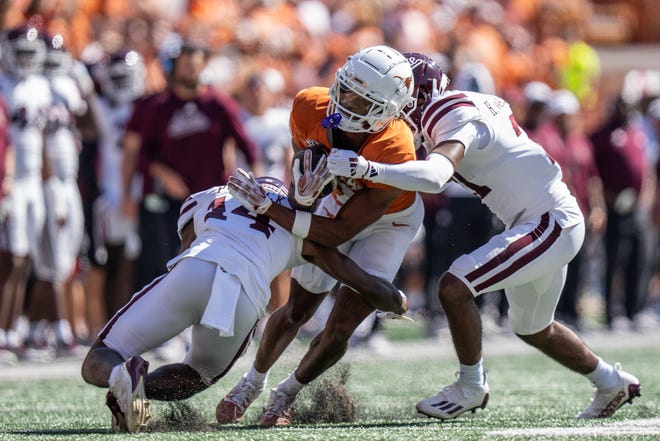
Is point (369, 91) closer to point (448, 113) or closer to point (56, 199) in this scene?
point (448, 113)

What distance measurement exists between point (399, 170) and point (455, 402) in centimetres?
107

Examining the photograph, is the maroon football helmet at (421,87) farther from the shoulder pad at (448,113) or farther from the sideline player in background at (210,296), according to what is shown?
the sideline player in background at (210,296)

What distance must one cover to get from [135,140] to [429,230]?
2830mm

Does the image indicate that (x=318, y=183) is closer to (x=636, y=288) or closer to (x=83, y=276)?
(x=83, y=276)

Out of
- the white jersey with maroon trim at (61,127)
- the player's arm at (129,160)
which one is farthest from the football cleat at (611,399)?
the white jersey with maroon trim at (61,127)

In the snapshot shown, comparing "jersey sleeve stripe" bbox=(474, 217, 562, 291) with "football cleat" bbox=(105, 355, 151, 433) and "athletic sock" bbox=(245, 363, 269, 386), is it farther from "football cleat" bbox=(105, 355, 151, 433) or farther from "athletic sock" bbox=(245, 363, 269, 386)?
"football cleat" bbox=(105, 355, 151, 433)

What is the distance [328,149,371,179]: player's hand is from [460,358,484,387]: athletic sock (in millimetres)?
1031

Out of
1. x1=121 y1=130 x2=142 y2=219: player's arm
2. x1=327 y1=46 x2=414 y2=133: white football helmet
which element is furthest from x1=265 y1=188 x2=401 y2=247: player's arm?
x1=121 y1=130 x2=142 y2=219: player's arm

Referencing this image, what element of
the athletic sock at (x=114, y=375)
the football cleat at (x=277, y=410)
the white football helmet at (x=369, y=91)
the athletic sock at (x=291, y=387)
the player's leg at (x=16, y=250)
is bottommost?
the player's leg at (x=16, y=250)

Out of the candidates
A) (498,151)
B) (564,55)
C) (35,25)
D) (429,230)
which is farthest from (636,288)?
(498,151)

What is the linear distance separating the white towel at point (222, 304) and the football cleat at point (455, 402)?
1.09 meters

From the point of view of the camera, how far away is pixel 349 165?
5.14 m

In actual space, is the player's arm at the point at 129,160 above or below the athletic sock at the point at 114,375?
below

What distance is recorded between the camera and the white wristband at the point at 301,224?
525 centimetres
